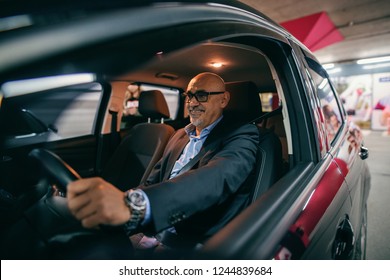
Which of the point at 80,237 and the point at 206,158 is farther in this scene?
the point at 206,158

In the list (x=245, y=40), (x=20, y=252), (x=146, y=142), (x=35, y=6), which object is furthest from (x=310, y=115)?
(x=146, y=142)

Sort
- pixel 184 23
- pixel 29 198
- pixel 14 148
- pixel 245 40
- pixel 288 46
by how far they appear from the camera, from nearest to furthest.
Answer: pixel 184 23, pixel 245 40, pixel 288 46, pixel 29 198, pixel 14 148

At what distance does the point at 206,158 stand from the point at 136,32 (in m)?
1.08

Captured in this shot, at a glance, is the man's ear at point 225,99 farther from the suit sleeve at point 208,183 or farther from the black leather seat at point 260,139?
the suit sleeve at point 208,183

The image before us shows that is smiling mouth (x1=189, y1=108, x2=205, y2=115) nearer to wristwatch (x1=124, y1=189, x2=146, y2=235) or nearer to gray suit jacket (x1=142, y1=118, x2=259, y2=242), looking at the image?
gray suit jacket (x1=142, y1=118, x2=259, y2=242)

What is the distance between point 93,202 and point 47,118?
2547 mm

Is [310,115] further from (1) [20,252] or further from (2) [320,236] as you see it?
(1) [20,252]

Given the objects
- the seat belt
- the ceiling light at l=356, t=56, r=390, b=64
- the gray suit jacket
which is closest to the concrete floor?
the gray suit jacket

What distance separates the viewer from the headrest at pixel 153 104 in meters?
2.83

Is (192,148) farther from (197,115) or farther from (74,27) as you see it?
(74,27)

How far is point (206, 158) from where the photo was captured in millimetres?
1519

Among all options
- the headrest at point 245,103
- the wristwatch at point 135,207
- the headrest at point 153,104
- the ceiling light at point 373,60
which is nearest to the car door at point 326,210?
the headrest at point 245,103

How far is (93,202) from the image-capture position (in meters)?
0.72

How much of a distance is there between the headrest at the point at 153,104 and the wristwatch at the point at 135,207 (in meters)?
2.02
